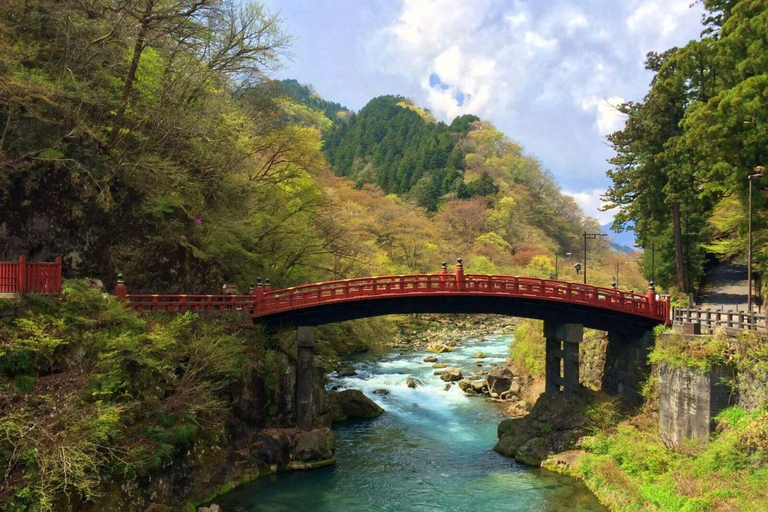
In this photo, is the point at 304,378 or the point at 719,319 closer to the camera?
the point at 719,319

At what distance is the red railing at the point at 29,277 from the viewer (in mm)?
15398

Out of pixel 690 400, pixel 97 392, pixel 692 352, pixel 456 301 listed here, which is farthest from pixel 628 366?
pixel 97 392

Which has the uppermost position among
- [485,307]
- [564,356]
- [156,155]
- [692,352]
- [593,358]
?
[156,155]

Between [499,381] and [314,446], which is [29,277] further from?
[499,381]

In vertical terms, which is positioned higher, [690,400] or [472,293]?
[472,293]

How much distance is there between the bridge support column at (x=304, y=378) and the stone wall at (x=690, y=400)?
551 inches

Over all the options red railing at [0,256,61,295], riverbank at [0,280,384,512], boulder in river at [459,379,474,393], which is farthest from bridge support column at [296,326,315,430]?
boulder in river at [459,379,474,393]

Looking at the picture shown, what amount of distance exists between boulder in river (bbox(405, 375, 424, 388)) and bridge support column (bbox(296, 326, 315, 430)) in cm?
1194

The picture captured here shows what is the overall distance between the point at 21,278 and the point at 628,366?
23.6 metres

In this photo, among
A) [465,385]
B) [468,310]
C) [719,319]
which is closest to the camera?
[719,319]

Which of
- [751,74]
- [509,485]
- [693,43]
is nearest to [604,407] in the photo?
[509,485]

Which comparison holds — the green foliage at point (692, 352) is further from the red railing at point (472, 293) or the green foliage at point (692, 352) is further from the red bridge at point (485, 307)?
the red bridge at point (485, 307)

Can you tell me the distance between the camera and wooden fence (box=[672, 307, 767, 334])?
1781 cm

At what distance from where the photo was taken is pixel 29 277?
15.7 m
